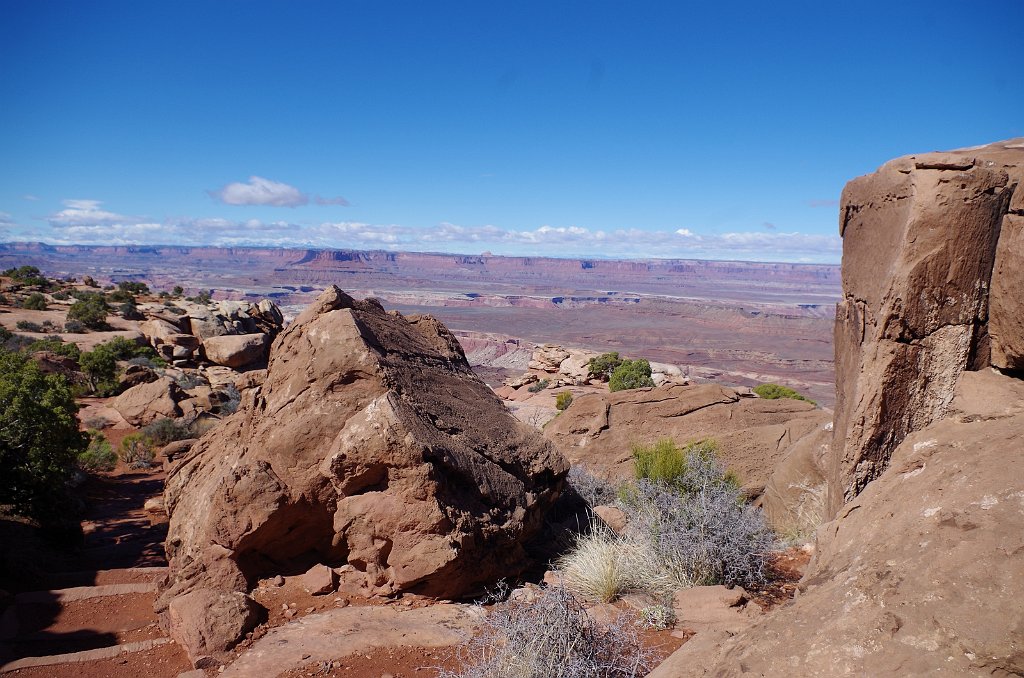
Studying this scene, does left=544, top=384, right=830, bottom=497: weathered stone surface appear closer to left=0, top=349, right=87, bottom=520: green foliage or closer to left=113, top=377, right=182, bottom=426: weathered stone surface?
left=0, top=349, right=87, bottom=520: green foliage

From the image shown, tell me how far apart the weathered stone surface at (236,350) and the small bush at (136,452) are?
10469mm

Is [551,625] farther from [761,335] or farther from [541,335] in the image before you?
[761,335]

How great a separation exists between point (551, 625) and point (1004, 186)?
395cm

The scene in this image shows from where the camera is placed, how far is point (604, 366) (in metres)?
31.6

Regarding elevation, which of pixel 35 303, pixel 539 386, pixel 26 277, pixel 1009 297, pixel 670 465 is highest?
pixel 1009 297

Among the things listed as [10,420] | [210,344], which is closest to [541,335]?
[210,344]

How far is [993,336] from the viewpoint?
370 cm

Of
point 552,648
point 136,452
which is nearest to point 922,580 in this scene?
point 552,648

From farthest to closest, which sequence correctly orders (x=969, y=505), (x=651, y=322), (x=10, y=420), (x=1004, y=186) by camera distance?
(x=651, y=322)
(x=10, y=420)
(x=1004, y=186)
(x=969, y=505)

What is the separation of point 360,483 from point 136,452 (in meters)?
9.73

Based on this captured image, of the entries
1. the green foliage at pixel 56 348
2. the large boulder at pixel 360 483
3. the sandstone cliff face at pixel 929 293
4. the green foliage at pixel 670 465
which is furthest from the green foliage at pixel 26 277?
the sandstone cliff face at pixel 929 293

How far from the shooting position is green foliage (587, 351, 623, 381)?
31.4 metres

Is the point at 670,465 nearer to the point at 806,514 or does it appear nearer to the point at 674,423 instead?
the point at 806,514

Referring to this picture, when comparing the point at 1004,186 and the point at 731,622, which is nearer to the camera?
the point at 1004,186
